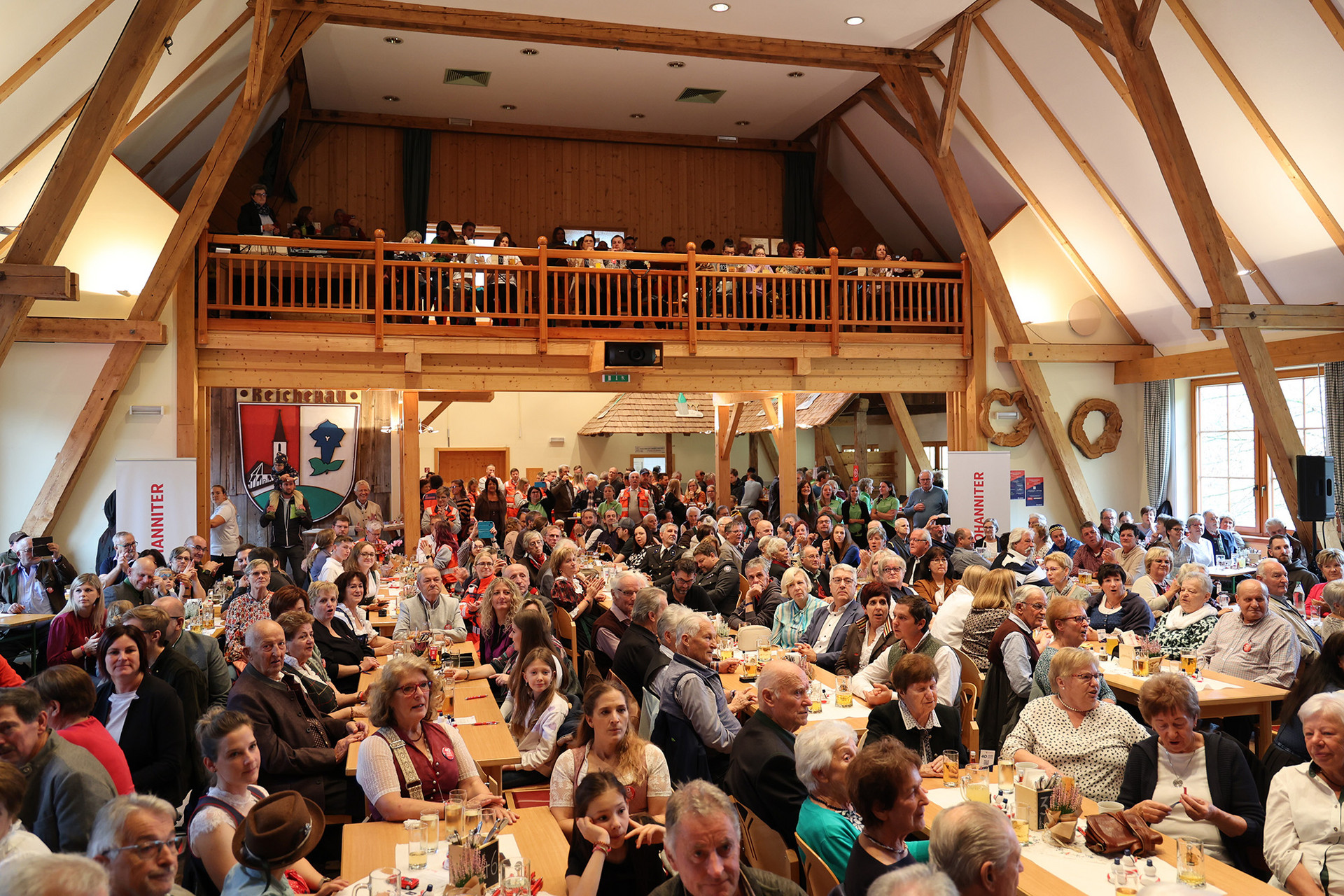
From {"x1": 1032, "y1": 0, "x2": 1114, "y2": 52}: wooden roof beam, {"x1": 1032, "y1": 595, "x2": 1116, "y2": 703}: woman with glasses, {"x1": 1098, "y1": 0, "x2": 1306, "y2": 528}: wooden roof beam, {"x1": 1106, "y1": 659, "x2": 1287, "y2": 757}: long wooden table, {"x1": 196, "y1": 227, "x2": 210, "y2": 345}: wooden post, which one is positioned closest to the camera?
{"x1": 1032, "y1": 595, "x2": 1116, "y2": 703}: woman with glasses

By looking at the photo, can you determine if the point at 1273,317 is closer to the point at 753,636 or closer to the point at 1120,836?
the point at 753,636

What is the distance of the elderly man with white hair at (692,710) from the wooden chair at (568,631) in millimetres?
2119

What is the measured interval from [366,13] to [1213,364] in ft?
33.2

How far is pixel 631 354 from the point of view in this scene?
37.2 feet

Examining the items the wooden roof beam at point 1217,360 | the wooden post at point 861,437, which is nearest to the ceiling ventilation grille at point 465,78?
the wooden roof beam at point 1217,360

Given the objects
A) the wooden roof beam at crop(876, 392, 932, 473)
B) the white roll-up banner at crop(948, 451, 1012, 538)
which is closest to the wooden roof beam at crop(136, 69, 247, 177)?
the wooden roof beam at crop(876, 392, 932, 473)

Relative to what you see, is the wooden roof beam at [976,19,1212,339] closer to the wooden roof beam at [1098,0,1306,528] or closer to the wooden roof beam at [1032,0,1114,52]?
the wooden roof beam at [1032,0,1114,52]

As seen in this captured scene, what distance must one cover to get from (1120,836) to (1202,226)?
22.7ft

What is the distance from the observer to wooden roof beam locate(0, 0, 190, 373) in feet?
23.6

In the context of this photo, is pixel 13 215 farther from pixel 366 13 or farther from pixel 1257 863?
pixel 1257 863

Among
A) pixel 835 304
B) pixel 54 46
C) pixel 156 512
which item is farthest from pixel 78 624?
pixel 835 304

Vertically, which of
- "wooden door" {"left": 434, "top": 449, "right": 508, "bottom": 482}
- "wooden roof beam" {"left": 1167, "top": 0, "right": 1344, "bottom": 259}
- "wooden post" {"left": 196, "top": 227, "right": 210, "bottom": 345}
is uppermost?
"wooden roof beam" {"left": 1167, "top": 0, "right": 1344, "bottom": 259}

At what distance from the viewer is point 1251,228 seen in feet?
33.0

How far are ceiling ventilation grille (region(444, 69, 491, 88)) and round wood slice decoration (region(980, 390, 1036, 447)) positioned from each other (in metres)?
7.58
